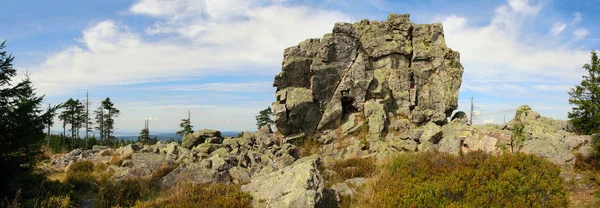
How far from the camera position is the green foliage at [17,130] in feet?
33.9

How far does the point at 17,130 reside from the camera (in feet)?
35.0

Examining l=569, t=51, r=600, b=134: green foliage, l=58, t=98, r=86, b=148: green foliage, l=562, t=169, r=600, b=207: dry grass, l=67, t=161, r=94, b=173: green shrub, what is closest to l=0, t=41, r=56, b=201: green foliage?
l=67, t=161, r=94, b=173: green shrub

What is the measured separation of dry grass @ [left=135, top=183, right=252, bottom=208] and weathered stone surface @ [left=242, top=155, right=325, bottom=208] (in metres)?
0.45

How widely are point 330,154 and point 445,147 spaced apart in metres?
8.91

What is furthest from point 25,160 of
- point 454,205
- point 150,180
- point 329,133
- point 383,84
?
point 383,84

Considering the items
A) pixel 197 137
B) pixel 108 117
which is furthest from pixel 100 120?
pixel 197 137

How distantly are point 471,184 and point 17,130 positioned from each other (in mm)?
15661

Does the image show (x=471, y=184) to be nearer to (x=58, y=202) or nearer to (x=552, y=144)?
(x=552, y=144)

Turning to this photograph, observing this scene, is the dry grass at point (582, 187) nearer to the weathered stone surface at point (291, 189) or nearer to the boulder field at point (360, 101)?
the weathered stone surface at point (291, 189)

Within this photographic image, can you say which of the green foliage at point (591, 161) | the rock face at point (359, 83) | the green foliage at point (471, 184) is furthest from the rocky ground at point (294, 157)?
the rock face at point (359, 83)

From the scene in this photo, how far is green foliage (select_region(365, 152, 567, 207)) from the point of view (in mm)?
8484

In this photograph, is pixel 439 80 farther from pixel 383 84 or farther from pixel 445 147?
pixel 445 147

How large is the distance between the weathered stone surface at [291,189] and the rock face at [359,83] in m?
17.5

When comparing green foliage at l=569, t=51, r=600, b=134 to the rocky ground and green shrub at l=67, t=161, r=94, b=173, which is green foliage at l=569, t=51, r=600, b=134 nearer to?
the rocky ground
